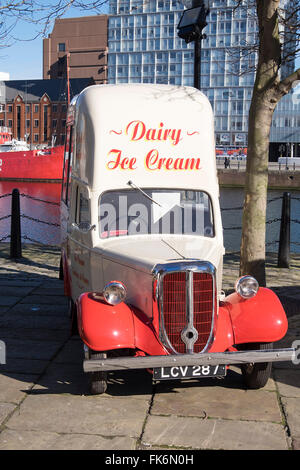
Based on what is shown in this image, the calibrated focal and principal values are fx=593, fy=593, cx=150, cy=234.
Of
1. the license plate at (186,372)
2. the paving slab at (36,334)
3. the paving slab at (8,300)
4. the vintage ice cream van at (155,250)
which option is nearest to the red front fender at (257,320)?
the vintage ice cream van at (155,250)

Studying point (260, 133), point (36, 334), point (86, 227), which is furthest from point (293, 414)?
point (260, 133)

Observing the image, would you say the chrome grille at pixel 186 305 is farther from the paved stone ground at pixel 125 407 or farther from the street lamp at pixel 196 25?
the street lamp at pixel 196 25

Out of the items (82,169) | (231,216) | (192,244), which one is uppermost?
(82,169)

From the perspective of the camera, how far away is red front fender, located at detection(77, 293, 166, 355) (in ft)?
16.5

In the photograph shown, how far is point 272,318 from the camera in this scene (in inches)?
212

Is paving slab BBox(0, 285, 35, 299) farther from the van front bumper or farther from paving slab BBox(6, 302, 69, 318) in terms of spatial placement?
the van front bumper

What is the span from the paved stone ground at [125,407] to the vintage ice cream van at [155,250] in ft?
0.95

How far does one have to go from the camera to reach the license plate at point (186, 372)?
5.02m

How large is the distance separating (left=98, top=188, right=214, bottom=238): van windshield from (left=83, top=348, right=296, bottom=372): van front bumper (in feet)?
5.48

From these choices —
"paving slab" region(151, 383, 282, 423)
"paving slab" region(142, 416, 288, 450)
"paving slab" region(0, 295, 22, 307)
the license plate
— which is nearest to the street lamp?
"paving slab" region(0, 295, 22, 307)
